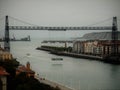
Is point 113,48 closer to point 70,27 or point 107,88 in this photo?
point 70,27

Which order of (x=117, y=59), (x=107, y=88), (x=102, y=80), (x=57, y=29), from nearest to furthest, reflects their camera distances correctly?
(x=107, y=88) → (x=102, y=80) → (x=117, y=59) → (x=57, y=29)

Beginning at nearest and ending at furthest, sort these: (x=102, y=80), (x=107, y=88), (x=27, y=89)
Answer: (x=27, y=89) < (x=107, y=88) < (x=102, y=80)

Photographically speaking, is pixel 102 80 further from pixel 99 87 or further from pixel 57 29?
pixel 57 29

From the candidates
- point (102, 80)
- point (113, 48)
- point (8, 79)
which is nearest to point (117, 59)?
point (113, 48)

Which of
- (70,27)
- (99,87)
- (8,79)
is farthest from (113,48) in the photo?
(8,79)

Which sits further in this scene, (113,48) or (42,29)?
(42,29)

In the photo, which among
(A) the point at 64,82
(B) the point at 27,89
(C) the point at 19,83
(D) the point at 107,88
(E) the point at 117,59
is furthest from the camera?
(E) the point at 117,59

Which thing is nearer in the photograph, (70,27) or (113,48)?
(113,48)

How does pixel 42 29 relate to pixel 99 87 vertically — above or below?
above

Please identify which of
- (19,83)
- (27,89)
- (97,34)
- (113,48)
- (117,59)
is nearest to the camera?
(27,89)
